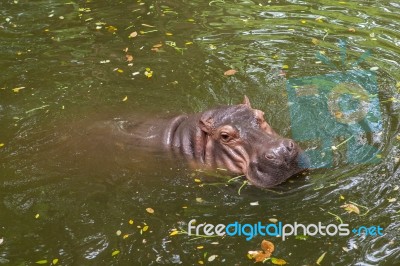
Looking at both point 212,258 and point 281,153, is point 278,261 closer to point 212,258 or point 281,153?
point 212,258

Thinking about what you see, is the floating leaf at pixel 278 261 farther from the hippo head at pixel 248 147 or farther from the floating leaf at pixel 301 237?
the hippo head at pixel 248 147

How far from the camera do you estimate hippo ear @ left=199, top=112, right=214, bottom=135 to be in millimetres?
7023

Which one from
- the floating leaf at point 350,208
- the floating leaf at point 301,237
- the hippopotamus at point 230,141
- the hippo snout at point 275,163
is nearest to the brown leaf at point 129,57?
the hippopotamus at point 230,141

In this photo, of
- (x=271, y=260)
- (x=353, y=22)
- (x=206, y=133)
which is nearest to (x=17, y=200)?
(x=206, y=133)

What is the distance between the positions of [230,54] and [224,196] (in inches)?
137

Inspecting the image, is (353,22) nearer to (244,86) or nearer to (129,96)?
(244,86)

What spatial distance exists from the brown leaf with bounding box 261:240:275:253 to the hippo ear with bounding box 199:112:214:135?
1633 mm

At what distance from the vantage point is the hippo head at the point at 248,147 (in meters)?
6.35

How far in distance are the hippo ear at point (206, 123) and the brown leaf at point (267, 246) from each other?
1.63 meters

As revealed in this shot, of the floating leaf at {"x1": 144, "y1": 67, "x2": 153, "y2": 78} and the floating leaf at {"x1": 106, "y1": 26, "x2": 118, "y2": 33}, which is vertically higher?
the floating leaf at {"x1": 144, "y1": 67, "x2": 153, "y2": 78}

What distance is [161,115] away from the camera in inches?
320

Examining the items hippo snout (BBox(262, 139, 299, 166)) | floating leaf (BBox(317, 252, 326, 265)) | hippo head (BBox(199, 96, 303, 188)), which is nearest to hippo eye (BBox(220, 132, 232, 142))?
hippo head (BBox(199, 96, 303, 188))

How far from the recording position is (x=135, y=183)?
7.06m

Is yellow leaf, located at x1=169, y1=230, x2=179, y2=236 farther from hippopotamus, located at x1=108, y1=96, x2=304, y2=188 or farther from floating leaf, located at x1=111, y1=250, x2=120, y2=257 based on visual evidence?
hippopotamus, located at x1=108, y1=96, x2=304, y2=188
